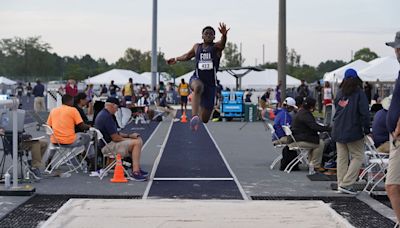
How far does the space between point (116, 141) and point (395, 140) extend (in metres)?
6.28

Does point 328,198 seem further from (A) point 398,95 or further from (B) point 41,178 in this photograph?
(B) point 41,178

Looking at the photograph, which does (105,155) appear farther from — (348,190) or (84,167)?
(348,190)

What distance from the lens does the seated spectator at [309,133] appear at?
1182 cm

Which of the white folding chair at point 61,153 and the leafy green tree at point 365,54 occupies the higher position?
the leafy green tree at point 365,54

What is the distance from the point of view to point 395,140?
5.98 m

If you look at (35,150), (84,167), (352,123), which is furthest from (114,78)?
(352,123)

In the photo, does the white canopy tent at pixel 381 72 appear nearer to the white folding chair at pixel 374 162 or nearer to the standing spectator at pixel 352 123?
the white folding chair at pixel 374 162

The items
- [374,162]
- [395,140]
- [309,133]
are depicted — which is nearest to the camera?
[395,140]

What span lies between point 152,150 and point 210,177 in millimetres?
4829

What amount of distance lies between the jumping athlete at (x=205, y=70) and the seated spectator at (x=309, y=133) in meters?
4.01

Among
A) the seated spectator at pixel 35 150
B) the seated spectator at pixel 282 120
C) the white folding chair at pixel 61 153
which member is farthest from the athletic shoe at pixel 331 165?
the seated spectator at pixel 35 150

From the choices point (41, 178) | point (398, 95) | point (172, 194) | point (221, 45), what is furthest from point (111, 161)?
point (398, 95)

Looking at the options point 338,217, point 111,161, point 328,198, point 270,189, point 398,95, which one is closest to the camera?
point 398,95

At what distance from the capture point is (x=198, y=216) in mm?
7328
